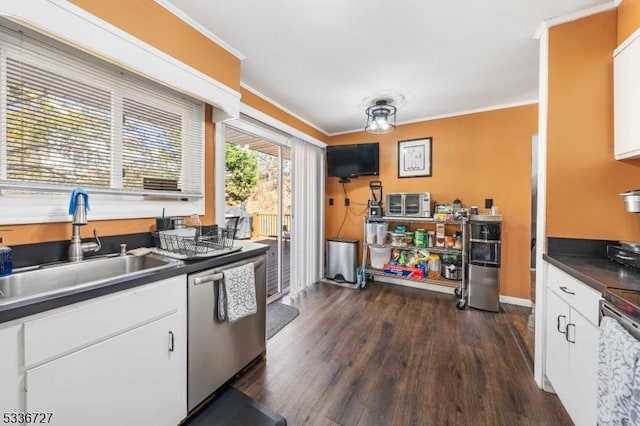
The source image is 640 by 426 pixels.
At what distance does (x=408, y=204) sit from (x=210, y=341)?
2.88 m

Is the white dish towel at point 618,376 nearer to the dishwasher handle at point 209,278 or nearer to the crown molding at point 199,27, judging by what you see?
the dishwasher handle at point 209,278

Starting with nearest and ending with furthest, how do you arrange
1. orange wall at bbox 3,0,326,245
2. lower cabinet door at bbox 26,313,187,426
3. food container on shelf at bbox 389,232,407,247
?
lower cabinet door at bbox 26,313,187,426, orange wall at bbox 3,0,326,245, food container on shelf at bbox 389,232,407,247

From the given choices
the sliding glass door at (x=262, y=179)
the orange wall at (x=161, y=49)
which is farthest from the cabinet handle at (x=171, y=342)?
the sliding glass door at (x=262, y=179)

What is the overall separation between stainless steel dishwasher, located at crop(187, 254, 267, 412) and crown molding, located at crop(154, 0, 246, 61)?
171 centimetres

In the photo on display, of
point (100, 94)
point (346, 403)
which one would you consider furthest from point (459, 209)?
point (100, 94)

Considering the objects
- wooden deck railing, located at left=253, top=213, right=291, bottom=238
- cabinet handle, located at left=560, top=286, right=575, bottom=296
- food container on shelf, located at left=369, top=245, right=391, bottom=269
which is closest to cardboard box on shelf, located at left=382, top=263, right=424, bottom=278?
food container on shelf, located at left=369, top=245, right=391, bottom=269

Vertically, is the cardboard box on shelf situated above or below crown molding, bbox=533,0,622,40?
below

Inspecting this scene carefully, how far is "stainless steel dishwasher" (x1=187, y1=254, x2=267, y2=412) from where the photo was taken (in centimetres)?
139

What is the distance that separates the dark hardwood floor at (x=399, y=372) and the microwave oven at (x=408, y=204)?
1.28m

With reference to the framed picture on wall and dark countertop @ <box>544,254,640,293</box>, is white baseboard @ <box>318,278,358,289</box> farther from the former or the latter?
dark countertop @ <box>544,254,640,293</box>

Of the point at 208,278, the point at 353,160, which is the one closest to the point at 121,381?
the point at 208,278

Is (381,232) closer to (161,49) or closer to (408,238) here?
(408,238)

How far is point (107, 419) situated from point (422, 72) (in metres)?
3.22

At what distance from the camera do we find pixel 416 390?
165cm
